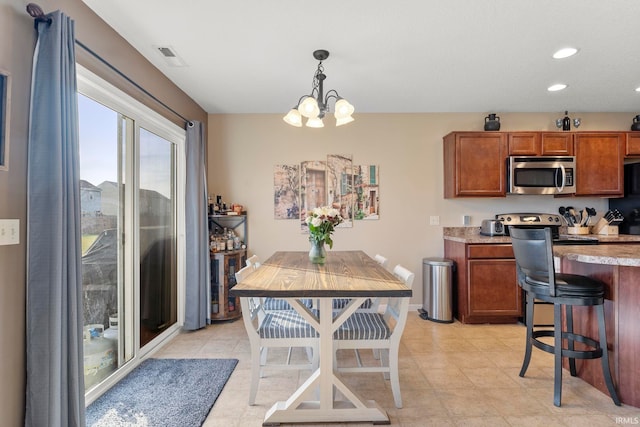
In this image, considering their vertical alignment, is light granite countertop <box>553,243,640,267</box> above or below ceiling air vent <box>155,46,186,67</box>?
below

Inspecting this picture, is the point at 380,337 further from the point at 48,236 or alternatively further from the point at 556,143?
the point at 556,143

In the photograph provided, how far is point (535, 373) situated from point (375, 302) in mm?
1302

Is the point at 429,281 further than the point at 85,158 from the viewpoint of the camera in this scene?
Yes

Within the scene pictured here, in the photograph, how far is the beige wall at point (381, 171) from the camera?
13.0 ft

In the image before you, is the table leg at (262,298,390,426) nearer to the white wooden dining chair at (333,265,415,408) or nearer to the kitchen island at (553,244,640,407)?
the white wooden dining chair at (333,265,415,408)

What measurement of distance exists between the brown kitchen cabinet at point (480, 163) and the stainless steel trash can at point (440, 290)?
86cm

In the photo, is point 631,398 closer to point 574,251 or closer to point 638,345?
point 638,345

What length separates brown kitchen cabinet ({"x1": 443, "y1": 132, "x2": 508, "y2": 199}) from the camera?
365 centimetres

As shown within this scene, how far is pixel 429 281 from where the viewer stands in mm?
3646

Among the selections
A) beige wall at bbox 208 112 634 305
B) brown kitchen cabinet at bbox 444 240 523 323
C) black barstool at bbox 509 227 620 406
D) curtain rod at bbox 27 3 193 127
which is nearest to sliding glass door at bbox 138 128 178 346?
curtain rod at bbox 27 3 193 127

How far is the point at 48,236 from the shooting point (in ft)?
4.81

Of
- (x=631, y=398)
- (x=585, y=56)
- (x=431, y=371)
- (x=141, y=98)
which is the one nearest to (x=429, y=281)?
(x=431, y=371)

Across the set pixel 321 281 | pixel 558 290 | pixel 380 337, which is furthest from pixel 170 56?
pixel 558 290

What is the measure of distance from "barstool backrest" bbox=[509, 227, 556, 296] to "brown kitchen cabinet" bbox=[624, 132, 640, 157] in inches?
110
